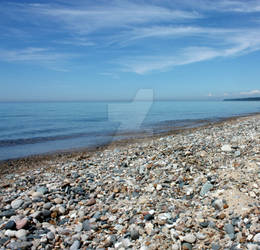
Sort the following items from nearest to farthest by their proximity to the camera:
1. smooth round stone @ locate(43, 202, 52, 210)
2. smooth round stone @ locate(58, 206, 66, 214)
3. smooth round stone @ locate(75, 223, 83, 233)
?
1. smooth round stone @ locate(75, 223, 83, 233)
2. smooth round stone @ locate(58, 206, 66, 214)
3. smooth round stone @ locate(43, 202, 52, 210)

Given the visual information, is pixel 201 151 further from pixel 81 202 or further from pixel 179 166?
pixel 81 202

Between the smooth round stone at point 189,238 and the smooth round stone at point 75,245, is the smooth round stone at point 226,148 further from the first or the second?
the smooth round stone at point 75,245

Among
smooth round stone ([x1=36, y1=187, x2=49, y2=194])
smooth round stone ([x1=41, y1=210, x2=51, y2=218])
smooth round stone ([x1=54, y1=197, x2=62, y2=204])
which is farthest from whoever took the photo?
smooth round stone ([x1=36, y1=187, x2=49, y2=194])

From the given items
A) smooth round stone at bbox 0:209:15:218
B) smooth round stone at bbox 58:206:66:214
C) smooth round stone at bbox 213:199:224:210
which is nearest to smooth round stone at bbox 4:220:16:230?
smooth round stone at bbox 0:209:15:218

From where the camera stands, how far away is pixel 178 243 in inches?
138

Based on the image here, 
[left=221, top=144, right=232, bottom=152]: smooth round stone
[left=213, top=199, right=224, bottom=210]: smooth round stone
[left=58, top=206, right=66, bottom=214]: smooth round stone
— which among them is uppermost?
[left=221, top=144, right=232, bottom=152]: smooth round stone

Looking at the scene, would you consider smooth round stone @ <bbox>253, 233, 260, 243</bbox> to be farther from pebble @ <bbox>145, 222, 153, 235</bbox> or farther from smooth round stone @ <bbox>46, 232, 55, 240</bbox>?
smooth round stone @ <bbox>46, 232, 55, 240</bbox>

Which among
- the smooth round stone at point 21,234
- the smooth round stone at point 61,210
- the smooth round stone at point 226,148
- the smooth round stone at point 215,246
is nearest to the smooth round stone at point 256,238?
the smooth round stone at point 215,246

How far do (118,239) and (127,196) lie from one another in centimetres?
155

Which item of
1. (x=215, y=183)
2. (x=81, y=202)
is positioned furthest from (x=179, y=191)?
(x=81, y=202)

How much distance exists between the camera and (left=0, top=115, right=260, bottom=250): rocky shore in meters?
3.63

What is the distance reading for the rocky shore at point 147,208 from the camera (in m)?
3.63

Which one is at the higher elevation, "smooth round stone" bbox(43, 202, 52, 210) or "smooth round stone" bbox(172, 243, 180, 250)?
"smooth round stone" bbox(43, 202, 52, 210)

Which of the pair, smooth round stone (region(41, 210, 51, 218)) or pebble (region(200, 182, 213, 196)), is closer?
smooth round stone (region(41, 210, 51, 218))
